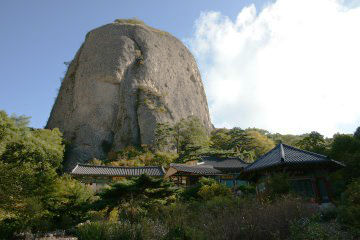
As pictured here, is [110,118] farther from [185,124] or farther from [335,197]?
[335,197]

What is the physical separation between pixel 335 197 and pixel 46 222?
621 inches

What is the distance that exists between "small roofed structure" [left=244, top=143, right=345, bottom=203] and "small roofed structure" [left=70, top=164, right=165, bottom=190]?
12.5 m

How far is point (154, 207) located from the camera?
13320mm

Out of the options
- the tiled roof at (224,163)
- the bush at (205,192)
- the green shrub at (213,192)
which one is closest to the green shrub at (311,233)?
the bush at (205,192)

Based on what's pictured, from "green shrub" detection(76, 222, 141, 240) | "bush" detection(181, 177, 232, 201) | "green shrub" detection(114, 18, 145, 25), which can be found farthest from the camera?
"green shrub" detection(114, 18, 145, 25)

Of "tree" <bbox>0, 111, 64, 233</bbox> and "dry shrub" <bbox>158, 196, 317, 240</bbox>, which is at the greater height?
"tree" <bbox>0, 111, 64, 233</bbox>

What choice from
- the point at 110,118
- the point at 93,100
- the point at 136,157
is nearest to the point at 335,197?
the point at 136,157

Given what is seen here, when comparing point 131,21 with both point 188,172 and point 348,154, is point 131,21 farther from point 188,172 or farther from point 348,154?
point 348,154

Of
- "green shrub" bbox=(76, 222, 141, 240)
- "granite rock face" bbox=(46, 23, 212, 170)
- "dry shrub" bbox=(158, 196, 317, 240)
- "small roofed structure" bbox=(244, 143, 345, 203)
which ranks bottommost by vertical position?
"green shrub" bbox=(76, 222, 141, 240)

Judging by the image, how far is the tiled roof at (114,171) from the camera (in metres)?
26.4

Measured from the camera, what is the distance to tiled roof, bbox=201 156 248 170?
30.3 meters

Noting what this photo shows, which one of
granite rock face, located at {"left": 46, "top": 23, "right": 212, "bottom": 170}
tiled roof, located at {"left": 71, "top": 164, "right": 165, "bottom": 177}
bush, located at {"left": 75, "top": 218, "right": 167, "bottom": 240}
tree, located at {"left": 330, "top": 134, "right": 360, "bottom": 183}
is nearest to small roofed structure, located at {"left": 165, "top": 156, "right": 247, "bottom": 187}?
tiled roof, located at {"left": 71, "top": 164, "right": 165, "bottom": 177}

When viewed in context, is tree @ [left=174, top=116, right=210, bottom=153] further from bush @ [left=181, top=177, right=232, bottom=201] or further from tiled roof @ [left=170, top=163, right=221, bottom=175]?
bush @ [left=181, top=177, right=232, bottom=201]

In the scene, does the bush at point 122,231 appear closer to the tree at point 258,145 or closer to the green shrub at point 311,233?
the green shrub at point 311,233
